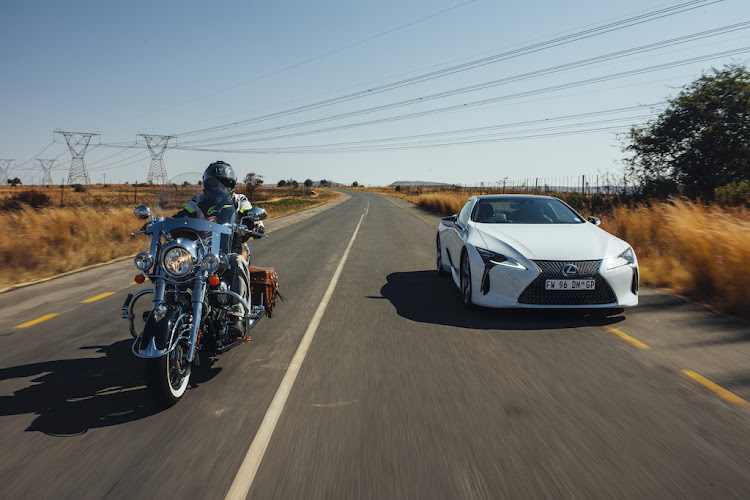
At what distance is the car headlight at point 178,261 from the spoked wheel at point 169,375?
22.6 inches

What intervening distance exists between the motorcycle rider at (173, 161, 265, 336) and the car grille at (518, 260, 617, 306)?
128 inches

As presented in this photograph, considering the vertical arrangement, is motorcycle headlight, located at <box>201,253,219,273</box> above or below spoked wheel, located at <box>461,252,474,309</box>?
above

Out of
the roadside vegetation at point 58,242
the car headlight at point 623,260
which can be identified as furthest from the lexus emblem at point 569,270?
the roadside vegetation at point 58,242

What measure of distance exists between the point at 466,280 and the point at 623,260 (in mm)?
1996

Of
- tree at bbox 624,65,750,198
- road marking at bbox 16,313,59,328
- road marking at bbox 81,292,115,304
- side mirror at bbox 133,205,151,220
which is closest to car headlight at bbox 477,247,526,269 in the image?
side mirror at bbox 133,205,151,220

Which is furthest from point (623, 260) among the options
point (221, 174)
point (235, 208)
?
point (221, 174)

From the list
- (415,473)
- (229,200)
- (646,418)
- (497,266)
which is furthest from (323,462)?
(497,266)

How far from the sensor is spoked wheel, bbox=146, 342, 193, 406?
3.59 meters

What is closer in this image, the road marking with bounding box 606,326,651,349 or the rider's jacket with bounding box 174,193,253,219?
the rider's jacket with bounding box 174,193,253,219

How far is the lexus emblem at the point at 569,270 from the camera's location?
6.00 meters

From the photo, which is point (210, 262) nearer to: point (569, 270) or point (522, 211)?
point (569, 270)

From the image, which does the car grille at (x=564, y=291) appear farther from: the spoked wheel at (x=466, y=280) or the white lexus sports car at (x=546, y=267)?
the spoked wheel at (x=466, y=280)

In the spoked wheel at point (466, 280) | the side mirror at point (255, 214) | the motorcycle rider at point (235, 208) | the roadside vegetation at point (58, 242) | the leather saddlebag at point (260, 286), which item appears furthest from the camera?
the roadside vegetation at point (58, 242)

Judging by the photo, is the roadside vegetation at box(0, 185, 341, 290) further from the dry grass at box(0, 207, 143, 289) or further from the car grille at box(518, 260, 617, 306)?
the car grille at box(518, 260, 617, 306)
